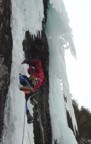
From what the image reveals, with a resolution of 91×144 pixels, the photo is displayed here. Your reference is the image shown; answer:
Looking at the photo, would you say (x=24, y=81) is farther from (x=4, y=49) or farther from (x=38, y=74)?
(x=4, y=49)

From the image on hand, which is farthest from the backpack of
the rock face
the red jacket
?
the rock face

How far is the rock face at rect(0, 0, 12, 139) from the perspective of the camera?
2.98 metres

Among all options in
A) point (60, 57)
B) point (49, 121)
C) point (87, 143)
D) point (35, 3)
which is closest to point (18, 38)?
point (35, 3)

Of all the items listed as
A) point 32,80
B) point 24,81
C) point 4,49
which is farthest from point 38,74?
point 4,49

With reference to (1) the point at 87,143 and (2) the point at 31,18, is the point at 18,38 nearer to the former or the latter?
(2) the point at 31,18

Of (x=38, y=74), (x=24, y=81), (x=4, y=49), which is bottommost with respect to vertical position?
(x=24, y=81)

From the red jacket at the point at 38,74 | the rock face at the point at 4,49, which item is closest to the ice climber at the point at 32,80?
the red jacket at the point at 38,74

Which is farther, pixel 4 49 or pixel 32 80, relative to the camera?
pixel 4 49

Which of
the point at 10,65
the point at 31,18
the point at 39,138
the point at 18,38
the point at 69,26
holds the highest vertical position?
the point at 69,26

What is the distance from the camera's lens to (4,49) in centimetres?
317

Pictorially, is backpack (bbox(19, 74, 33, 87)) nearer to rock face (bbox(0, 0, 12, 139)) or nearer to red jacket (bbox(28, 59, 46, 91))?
red jacket (bbox(28, 59, 46, 91))

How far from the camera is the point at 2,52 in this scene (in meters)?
3.12

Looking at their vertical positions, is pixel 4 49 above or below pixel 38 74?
above

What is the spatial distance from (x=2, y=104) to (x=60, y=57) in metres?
2.06
